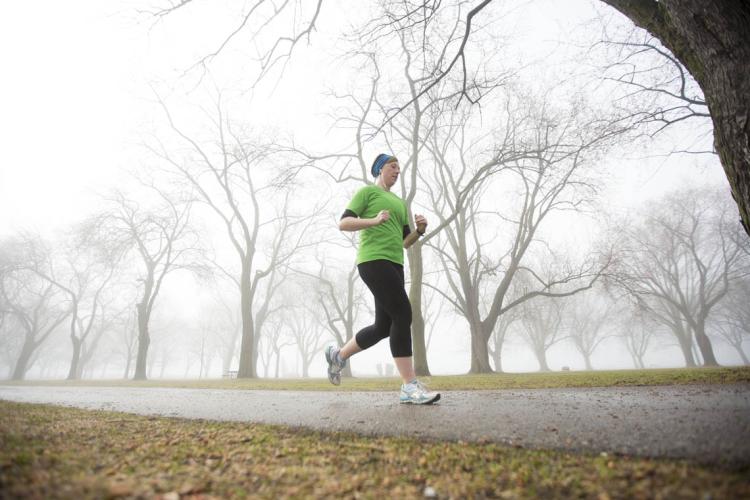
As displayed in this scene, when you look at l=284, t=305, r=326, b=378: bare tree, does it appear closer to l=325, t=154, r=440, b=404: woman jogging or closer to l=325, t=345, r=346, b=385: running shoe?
l=325, t=345, r=346, b=385: running shoe

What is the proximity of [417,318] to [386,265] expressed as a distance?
860 centimetres

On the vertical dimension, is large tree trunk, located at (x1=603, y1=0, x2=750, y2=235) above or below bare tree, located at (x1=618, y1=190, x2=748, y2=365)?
below

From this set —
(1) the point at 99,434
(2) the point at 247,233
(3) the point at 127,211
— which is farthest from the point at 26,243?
(1) the point at 99,434

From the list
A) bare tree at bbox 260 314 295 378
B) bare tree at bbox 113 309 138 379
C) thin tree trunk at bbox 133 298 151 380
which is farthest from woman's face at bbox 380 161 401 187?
bare tree at bbox 260 314 295 378

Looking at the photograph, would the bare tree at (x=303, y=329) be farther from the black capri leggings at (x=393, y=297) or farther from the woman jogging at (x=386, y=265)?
the black capri leggings at (x=393, y=297)

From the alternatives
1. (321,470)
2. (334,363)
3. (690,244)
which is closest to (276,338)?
(690,244)

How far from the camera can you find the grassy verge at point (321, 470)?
104 centimetres

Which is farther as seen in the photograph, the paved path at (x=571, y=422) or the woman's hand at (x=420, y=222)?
the woman's hand at (x=420, y=222)

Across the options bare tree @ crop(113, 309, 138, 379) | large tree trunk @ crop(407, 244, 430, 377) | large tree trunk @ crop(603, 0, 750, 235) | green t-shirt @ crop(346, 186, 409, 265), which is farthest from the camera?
bare tree @ crop(113, 309, 138, 379)

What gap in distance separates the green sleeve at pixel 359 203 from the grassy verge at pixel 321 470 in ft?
6.53

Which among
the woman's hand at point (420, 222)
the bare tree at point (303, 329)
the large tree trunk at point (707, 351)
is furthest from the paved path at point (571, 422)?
the bare tree at point (303, 329)

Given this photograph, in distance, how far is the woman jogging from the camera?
3104 mm

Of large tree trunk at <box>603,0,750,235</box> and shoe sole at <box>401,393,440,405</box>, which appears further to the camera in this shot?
shoe sole at <box>401,393,440,405</box>

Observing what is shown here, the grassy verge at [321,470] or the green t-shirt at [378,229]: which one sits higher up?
the green t-shirt at [378,229]
